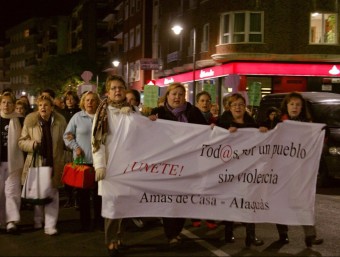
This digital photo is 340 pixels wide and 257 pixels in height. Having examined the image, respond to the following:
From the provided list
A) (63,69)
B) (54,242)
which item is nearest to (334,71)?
(54,242)

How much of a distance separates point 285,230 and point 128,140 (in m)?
2.29

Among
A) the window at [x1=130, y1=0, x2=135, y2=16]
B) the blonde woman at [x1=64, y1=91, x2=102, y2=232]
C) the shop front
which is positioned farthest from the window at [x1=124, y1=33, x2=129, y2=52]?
the blonde woman at [x1=64, y1=91, x2=102, y2=232]

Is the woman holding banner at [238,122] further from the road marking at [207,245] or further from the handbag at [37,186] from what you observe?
the handbag at [37,186]

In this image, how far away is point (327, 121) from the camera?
1384 cm

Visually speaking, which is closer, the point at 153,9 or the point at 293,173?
the point at 293,173

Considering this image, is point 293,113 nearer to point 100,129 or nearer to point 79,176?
point 100,129

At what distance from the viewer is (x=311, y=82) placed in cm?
3375

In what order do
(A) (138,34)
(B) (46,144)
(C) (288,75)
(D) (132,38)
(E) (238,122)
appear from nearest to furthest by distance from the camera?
(E) (238,122) < (B) (46,144) < (C) (288,75) < (A) (138,34) < (D) (132,38)

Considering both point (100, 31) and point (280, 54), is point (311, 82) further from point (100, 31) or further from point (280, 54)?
point (100, 31)

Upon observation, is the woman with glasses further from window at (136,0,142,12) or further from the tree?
the tree

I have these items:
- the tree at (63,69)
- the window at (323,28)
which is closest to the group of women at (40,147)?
the window at (323,28)

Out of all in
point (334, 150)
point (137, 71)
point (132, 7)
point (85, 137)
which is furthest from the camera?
point (132, 7)

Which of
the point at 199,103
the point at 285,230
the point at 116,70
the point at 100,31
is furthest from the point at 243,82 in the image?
the point at 100,31

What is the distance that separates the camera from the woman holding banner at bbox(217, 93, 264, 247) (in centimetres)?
753
